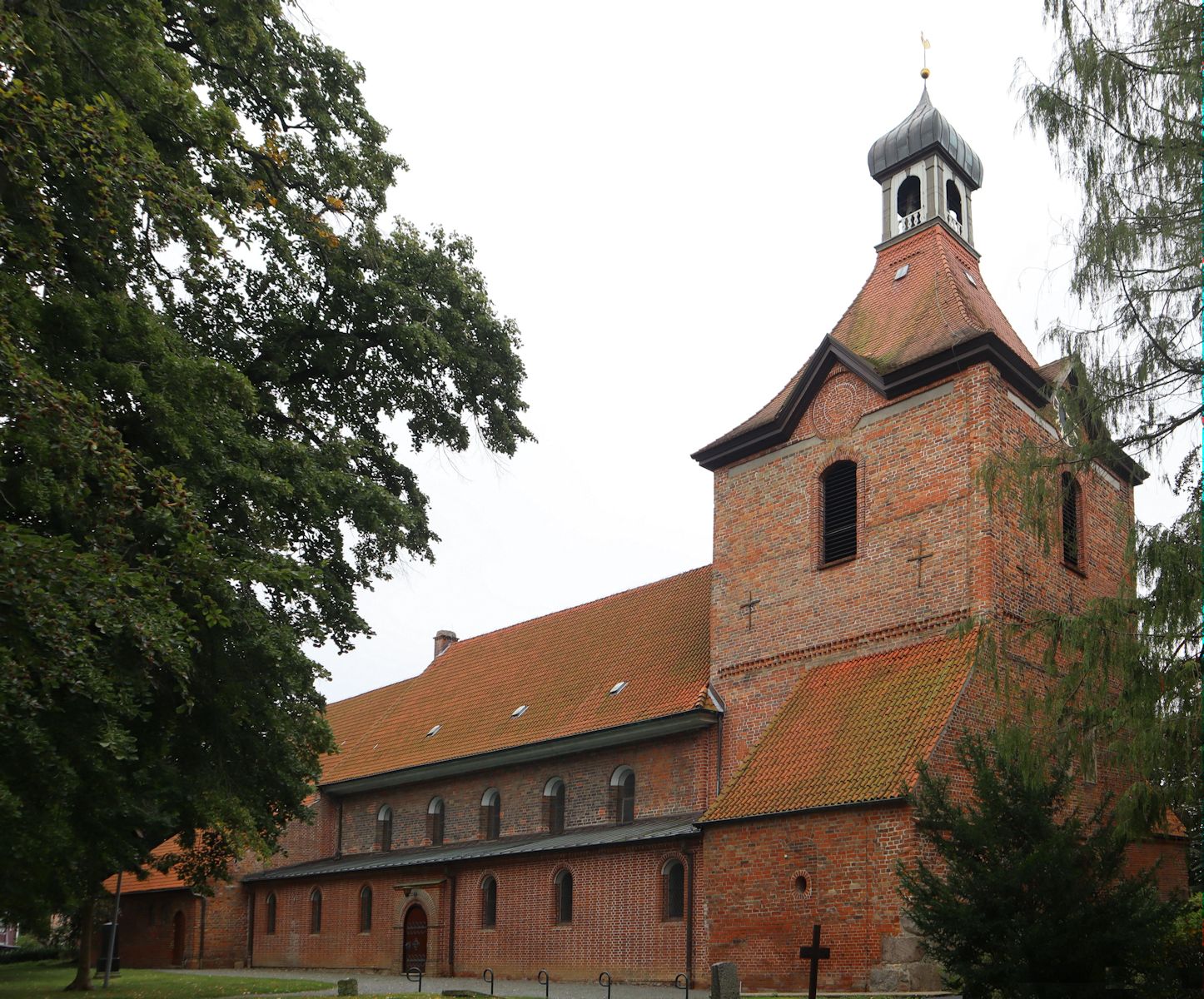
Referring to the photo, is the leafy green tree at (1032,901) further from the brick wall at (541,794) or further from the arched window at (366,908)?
the arched window at (366,908)

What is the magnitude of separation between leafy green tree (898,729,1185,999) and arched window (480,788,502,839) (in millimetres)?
15926

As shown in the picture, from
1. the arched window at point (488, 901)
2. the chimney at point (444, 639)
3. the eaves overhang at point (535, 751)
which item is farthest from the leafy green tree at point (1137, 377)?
the chimney at point (444, 639)

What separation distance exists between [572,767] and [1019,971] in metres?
15.0

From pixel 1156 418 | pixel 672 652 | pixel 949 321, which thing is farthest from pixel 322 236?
pixel 672 652

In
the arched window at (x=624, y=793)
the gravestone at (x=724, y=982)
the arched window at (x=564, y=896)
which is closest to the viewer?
the gravestone at (x=724, y=982)

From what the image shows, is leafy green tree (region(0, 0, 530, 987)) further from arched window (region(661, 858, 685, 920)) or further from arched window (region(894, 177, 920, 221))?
arched window (region(894, 177, 920, 221))

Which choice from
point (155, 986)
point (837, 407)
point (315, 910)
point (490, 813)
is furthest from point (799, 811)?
point (315, 910)

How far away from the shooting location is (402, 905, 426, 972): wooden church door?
27594 mm

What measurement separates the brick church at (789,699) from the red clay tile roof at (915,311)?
0.08 meters

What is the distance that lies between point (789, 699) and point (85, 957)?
50.6 feet

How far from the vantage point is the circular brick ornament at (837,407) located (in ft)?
75.2

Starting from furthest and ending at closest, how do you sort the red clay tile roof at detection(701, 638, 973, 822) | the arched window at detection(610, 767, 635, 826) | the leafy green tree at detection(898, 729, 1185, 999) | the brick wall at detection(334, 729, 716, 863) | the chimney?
the chimney, the arched window at detection(610, 767, 635, 826), the brick wall at detection(334, 729, 716, 863), the red clay tile roof at detection(701, 638, 973, 822), the leafy green tree at detection(898, 729, 1185, 999)

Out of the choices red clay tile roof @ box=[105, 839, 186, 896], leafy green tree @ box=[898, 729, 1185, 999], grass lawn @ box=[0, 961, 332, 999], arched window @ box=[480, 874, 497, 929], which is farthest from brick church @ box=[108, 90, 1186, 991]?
red clay tile roof @ box=[105, 839, 186, 896]

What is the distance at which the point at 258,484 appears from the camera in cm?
1452
